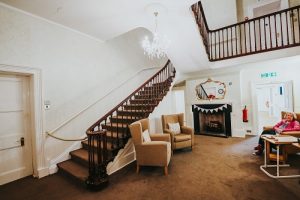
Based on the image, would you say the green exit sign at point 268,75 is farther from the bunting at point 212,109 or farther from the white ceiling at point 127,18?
the white ceiling at point 127,18

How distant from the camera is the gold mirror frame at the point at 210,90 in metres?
6.10

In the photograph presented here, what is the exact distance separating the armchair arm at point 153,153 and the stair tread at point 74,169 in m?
1.05

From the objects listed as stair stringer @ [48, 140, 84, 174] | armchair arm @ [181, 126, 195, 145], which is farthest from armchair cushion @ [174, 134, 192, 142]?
stair stringer @ [48, 140, 84, 174]

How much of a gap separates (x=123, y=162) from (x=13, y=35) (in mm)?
3318

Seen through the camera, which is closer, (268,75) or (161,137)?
(161,137)

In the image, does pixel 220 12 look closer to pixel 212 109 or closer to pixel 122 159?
pixel 212 109

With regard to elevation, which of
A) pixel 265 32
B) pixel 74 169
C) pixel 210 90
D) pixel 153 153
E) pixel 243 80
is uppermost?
pixel 265 32

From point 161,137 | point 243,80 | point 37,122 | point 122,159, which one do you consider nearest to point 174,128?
point 161,137

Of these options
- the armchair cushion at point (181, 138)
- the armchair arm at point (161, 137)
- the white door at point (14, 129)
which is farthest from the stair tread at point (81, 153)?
the armchair cushion at point (181, 138)

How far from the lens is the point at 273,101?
20.1 feet

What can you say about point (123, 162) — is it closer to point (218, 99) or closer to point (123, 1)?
point (123, 1)

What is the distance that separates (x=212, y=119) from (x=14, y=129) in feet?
20.1

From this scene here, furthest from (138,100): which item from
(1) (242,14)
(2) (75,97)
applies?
(1) (242,14)

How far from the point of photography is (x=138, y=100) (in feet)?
16.5
